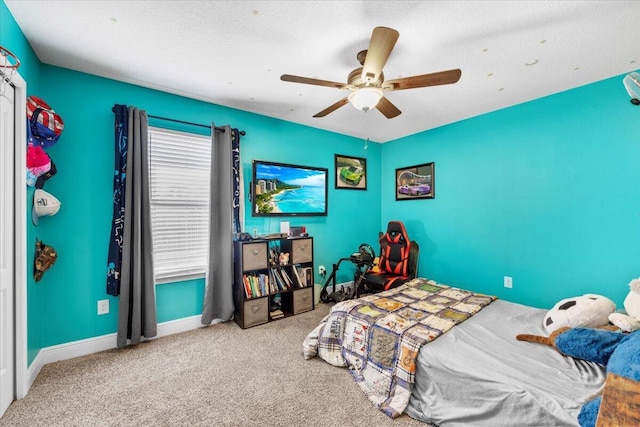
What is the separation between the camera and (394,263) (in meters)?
3.47

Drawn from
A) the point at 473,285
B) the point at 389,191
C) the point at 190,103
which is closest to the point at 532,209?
the point at 473,285

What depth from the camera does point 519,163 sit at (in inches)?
120

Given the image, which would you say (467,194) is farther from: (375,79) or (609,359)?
(609,359)

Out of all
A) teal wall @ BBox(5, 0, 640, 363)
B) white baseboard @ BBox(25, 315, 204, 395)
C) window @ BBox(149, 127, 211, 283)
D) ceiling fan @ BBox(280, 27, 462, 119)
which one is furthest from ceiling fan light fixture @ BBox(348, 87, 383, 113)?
white baseboard @ BBox(25, 315, 204, 395)

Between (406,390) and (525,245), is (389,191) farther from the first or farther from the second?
(406,390)

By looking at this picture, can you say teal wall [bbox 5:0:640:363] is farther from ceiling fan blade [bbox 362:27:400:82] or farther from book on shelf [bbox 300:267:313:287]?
ceiling fan blade [bbox 362:27:400:82]

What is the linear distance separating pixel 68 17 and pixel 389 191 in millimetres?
4129

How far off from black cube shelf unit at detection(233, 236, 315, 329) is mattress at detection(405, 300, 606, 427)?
6.00 feet

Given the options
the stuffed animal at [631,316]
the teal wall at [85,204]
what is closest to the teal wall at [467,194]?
the teal wall at [85,204]

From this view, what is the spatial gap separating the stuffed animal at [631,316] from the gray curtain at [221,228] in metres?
3.11

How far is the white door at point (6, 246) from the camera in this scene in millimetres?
1609

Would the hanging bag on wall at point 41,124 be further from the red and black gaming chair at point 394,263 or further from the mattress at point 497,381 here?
the red and black gaming chair at point 394,263

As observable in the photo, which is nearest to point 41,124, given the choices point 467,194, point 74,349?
point 74,349

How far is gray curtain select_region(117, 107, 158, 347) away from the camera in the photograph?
2.39 m
